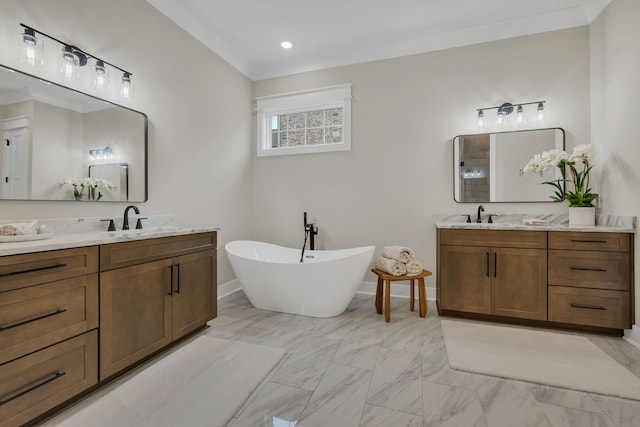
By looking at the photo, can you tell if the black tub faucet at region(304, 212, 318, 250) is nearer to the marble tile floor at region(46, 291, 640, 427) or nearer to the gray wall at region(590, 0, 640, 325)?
the marble tile floor at region(46, 291, 640, 427)

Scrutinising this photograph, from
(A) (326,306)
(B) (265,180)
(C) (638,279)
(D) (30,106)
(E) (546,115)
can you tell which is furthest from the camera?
(B) (265,180)

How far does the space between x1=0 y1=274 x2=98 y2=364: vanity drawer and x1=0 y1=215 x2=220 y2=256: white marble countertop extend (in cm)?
19

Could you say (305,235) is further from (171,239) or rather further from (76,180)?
(76,180)

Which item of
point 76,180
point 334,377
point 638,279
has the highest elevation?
point 76,180

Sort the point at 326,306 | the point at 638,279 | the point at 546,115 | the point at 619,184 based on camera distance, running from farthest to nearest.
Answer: the point at 546,115, the point at 326,306, the point at 619,184, the point at 638,279

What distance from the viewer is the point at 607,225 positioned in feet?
8.49

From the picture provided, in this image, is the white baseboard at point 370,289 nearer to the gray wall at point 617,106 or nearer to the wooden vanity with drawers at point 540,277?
the wooden vanity with drawers at point 540,277

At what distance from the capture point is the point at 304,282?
2.76 metres

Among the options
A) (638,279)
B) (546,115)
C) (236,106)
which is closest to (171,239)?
(236,106)

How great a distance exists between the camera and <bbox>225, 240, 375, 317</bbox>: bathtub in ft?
8.88

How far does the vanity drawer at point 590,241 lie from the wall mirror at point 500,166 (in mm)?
666

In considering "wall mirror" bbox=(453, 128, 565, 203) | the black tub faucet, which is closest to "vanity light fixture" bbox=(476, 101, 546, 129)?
"wall mirror" bbox=(453, 128, 565, 203)

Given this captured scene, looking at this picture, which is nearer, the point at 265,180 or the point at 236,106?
the point at 236,106

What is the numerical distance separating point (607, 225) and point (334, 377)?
274 cm
